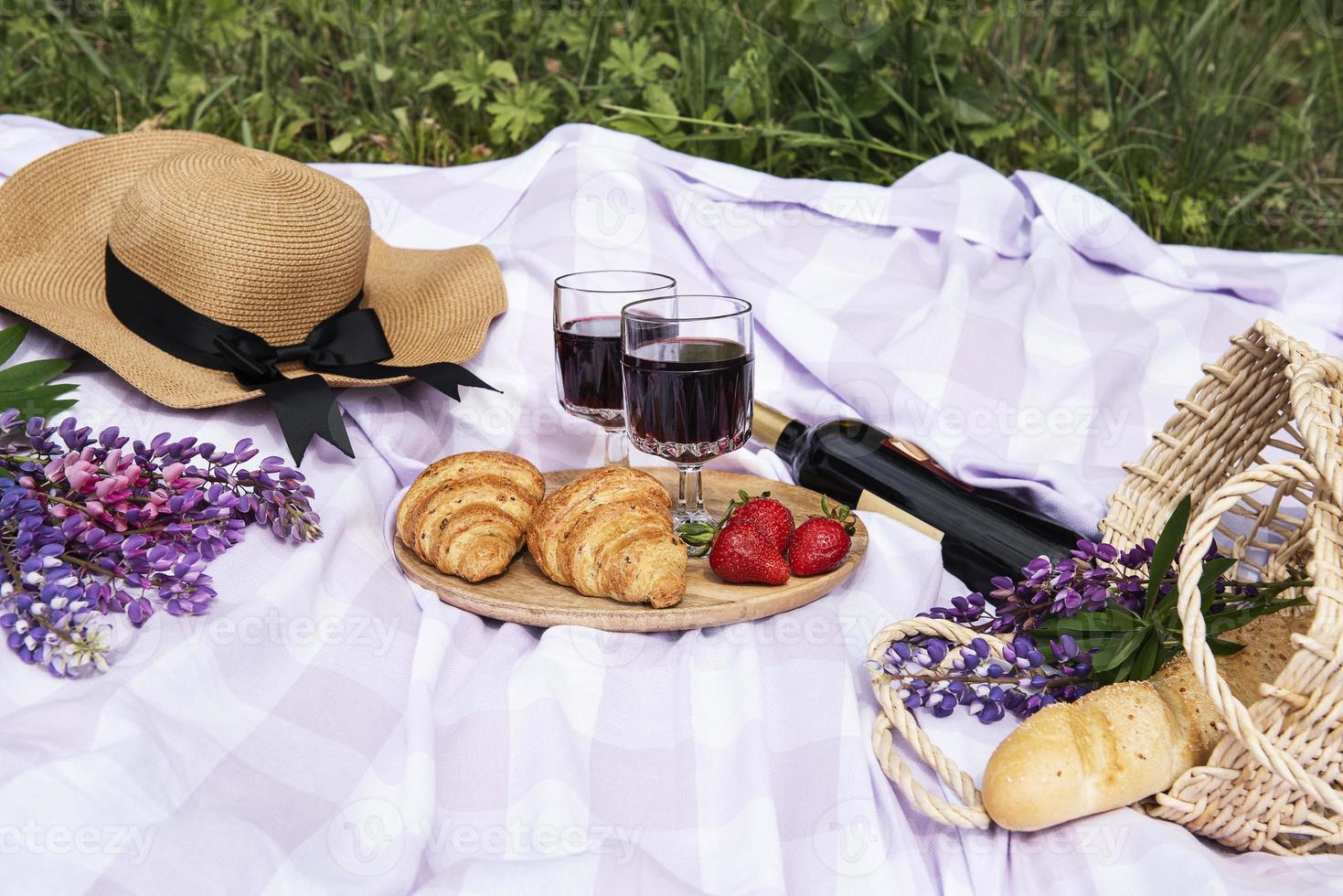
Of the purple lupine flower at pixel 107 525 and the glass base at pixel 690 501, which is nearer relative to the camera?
the purple lupine flower at pixel 107 525

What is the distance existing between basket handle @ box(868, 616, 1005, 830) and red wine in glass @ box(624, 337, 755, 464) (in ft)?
1.17

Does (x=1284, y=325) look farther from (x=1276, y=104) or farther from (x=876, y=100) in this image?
(x=1276, y=104)

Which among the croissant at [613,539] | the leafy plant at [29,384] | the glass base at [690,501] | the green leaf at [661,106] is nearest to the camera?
the croissant at [613,539]

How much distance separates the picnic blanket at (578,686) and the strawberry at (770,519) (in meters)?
0.12

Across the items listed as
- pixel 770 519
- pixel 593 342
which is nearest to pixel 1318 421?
pixel 770 519

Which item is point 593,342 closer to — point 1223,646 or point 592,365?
point 592,365

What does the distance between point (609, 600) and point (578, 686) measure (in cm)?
15

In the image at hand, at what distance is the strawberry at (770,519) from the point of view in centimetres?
147

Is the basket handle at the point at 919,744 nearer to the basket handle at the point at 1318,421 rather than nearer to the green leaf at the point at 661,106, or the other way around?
the basket handle at the point at 1318,421

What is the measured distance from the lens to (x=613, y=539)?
140cm

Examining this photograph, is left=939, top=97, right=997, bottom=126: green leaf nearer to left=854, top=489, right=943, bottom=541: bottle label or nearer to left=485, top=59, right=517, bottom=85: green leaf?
left=485, top=59, right=517, bottom=85: green leaf

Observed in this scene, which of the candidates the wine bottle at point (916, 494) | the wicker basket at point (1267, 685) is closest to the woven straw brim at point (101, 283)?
the wine bottle at point (916, 494)

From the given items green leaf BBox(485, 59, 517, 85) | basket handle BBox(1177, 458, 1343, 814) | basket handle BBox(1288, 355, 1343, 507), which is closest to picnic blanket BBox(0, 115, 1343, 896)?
basket handle BBox(1177, 458, 1343, 814)

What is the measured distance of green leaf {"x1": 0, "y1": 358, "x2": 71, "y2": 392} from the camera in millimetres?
1556
